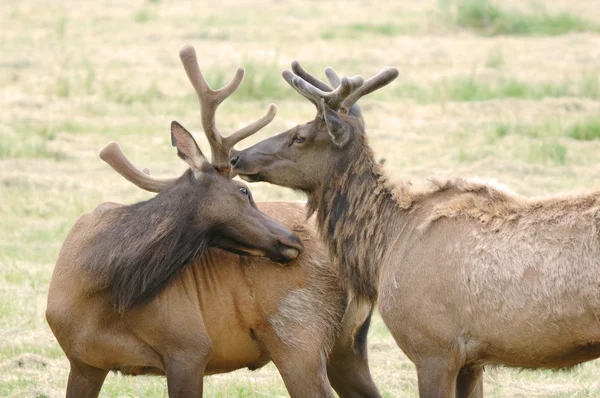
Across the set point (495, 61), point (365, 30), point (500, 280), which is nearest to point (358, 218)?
point (500, 280)

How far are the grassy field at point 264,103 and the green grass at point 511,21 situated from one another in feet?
0.11

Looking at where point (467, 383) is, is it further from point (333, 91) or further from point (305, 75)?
point (305, 75)

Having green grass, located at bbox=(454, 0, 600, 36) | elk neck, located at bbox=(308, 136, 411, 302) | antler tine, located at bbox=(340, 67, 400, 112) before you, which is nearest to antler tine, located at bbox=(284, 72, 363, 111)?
antler tine, located at bbox=(340, 67, 400, 112)

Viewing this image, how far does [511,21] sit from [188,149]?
1661 cm

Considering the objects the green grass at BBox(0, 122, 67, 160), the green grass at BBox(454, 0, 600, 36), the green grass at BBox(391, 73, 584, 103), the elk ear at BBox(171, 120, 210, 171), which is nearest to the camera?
the elk ear at BBox(171, 120, 210, 171)

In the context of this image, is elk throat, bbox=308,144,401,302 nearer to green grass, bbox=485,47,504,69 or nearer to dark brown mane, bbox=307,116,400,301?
dark brown mane, bbox=307,116,400,301

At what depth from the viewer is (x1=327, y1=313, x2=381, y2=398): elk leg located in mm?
6566

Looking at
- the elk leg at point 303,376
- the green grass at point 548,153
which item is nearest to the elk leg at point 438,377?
the elk leg at point 303,376

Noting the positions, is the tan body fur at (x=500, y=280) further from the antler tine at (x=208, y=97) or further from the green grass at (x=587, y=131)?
the green grass at (x=587, y=131)

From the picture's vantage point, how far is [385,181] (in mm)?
6445

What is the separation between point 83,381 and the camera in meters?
6.12

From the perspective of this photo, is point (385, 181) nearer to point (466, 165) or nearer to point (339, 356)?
point (339, 356)

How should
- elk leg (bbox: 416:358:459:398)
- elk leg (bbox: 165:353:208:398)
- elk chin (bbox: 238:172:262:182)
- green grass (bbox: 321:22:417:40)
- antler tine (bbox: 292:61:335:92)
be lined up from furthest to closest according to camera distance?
green grass (bbox: 321:22:417:40) < antler tine (bbox: 292:61:335:92) < elk chin (bbox: 238:172:262:182) < elk leg (bbox: 165:353:208:398) < elk leg (bbox: 416:358:459:398)

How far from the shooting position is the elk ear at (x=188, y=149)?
6363 mm
